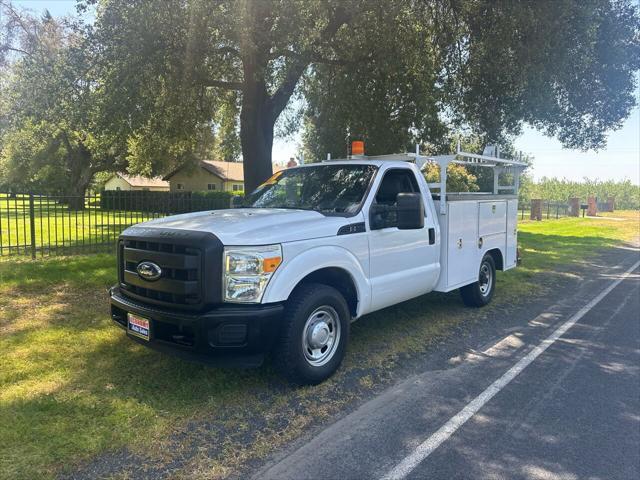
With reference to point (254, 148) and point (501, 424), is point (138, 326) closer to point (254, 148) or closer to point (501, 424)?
point (501, 424)

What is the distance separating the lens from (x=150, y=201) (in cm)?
1319

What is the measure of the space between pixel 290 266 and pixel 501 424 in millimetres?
2105

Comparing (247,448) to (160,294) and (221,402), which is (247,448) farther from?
(160,294)

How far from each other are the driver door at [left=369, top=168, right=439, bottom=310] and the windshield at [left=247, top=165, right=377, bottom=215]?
0.82 feet

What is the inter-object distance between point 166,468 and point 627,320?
667 centimetres

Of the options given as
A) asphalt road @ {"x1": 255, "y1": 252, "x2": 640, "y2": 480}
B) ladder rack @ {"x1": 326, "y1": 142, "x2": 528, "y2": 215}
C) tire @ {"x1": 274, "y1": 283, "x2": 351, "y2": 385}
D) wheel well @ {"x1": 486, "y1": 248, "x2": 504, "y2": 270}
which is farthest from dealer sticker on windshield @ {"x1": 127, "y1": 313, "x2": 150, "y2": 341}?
wheel well @ {"x1": 486, "y1": 248, "x2": 504, "y2": 270}

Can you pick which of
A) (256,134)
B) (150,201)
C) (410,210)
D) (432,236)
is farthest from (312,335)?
(150,201)

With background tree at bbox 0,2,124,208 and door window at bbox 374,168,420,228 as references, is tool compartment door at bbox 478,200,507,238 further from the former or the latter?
background tree at bbox 0,2,124,208

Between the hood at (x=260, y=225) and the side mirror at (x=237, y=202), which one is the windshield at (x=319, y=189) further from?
the hood at (x=260, y=225)

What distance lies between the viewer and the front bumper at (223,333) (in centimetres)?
392

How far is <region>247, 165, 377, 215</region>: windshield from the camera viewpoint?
5.28 meters

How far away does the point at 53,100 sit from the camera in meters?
10.3

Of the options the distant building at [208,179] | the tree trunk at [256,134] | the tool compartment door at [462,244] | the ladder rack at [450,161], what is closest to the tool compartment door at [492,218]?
the tool compartment door at [462,244]

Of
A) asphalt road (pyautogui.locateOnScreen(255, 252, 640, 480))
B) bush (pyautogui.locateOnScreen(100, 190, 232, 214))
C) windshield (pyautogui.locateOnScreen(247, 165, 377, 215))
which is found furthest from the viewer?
bush (pyautogui.locateOnScreen(100, 190, 232, 214))
